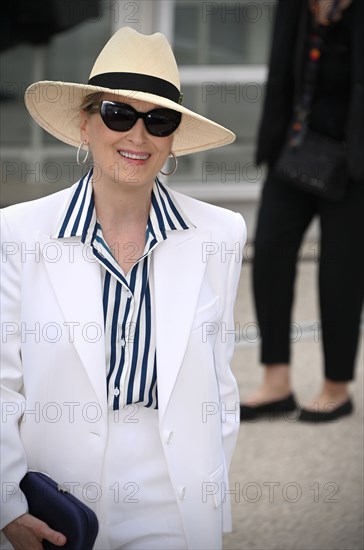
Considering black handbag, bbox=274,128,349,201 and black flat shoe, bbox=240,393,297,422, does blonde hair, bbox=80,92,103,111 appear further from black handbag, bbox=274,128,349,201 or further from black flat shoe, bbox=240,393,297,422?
black flat shoe, bbox=240,393,297,422

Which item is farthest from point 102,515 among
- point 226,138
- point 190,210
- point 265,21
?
point 265,21

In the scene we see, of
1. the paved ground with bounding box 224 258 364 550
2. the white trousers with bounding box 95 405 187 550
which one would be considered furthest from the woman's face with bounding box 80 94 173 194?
the paved ground with bounding box 224 258 364 550

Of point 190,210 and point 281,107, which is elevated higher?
point 190,210

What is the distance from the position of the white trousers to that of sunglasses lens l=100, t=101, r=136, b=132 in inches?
26.5

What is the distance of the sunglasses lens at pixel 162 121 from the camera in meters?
2.55

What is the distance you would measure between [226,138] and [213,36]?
5776 mm

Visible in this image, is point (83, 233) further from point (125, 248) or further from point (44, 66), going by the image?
point (44, 66)

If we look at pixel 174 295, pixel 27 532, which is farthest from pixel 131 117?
pixel 27 532

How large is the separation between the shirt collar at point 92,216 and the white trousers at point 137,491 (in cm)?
43


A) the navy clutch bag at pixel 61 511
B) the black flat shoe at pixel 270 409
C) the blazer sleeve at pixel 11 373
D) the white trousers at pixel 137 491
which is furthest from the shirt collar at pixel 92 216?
the black flat shoe at pixel 270 409

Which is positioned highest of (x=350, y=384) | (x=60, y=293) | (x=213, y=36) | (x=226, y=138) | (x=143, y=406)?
(x=226, y=138)

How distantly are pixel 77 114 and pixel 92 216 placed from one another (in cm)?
34

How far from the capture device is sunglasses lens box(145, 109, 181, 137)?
8.37 ft

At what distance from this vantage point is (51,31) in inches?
314
